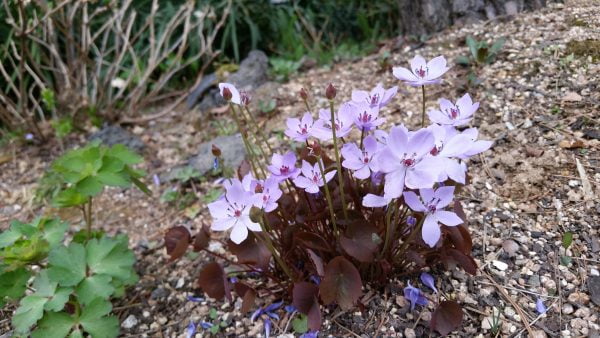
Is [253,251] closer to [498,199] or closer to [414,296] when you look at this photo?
[414,296]

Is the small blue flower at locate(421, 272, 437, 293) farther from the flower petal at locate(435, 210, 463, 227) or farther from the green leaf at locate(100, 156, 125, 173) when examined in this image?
the green leaf at locate(100, 156, 125, 173)

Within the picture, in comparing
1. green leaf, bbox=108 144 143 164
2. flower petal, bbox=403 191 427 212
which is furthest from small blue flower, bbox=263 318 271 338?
green leaf, bbox=108 144 143 164

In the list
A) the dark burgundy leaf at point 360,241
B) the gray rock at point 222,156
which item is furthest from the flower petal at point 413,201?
the gray rock at point 222,156

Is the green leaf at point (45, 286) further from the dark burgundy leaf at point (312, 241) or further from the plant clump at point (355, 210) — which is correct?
the dark burgundy leaf at point (312, 241)

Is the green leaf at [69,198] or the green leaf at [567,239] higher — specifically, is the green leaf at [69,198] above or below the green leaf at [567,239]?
above

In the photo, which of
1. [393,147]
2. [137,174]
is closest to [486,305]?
[393,147]
